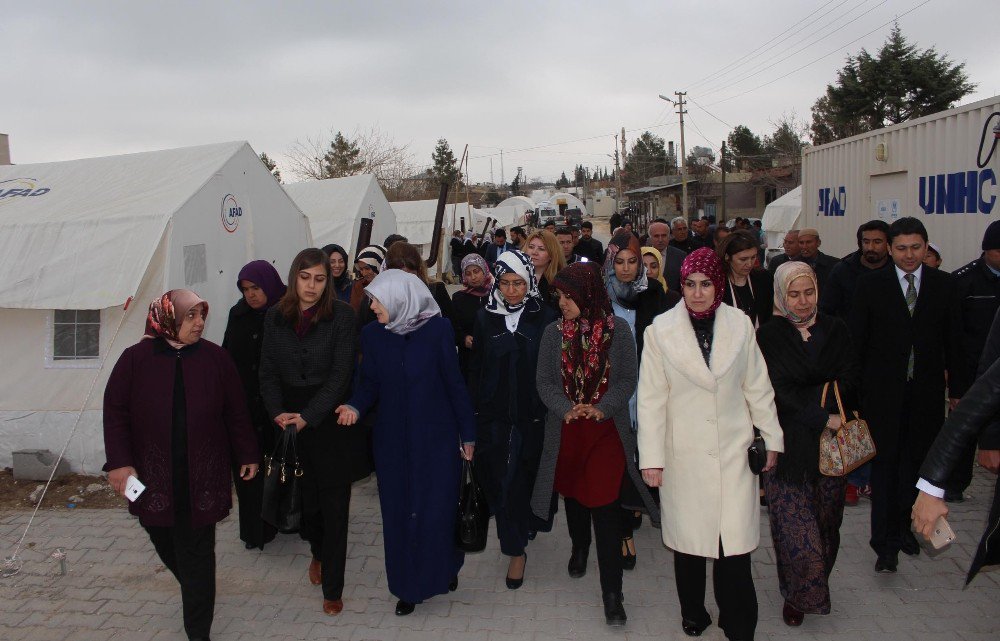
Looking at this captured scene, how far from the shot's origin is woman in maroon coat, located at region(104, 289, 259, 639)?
3465 millimetres

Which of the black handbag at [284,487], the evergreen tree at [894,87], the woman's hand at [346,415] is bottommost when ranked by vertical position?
the black handbag at [284,487]

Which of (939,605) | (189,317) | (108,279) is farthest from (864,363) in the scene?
(108,279)

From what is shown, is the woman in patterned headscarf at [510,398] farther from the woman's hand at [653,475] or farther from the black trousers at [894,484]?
the black trousers at [894,484]

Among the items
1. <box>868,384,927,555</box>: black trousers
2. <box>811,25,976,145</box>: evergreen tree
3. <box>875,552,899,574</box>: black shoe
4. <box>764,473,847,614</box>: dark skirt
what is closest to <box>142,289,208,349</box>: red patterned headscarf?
<box>764,473,847,614</box>: dark skirt

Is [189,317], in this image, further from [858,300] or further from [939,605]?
[939,605]

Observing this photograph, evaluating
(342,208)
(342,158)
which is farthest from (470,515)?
(342,158)

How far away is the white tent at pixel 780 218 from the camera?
21328mm

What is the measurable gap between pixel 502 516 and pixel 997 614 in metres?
2.62

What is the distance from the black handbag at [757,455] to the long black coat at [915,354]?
1198 mm

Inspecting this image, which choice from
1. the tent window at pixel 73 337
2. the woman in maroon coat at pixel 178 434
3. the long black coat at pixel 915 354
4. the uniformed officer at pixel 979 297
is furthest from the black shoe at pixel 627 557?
the tent window at pixel 73 337

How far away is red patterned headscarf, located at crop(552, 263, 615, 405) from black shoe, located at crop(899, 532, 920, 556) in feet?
7.17

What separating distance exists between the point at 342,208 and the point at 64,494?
1030 cm

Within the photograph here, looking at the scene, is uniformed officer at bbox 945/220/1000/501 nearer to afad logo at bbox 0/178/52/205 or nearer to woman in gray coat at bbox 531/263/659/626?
woman in gray coat at bbox 531/263/659/626

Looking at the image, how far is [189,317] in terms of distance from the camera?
3482 millimetres
